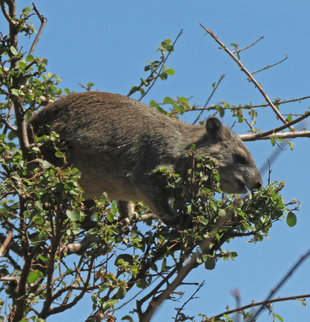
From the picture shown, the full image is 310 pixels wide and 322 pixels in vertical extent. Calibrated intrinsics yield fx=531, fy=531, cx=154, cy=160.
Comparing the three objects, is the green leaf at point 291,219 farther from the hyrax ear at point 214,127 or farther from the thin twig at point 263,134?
the hyrax ear at point 214,127

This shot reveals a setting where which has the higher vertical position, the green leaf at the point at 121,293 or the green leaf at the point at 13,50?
the green leaf at the point at 13,50

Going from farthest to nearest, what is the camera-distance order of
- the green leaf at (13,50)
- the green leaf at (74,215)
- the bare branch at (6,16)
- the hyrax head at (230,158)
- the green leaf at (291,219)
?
the hyrax head at (230,158) < the bare branch at (6,16) < the green leaf at (13,50) < the green leaf at (291,219) < the green leaf at (74,215)

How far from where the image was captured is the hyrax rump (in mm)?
5895

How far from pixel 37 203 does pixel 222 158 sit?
3001 mm

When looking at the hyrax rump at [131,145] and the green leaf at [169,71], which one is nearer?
the hyrax rump at [131,145]

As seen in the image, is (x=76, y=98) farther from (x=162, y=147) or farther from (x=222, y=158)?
(x=222, y=158)

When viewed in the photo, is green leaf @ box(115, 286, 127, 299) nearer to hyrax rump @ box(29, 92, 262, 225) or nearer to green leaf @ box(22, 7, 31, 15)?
hyrax rump @ box(29, 92, 262, 225)

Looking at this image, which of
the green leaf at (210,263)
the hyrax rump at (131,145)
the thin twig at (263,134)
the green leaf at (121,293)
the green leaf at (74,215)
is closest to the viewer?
the green leaf at (74,215)

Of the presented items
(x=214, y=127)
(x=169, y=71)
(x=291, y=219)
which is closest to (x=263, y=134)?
(x=214, y=127)

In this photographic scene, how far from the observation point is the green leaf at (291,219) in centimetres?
429

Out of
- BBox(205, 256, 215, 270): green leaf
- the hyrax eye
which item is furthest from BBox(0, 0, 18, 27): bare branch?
the hyrax eye

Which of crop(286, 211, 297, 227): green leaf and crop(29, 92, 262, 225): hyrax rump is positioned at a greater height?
crop(29, 92, 262, 225): hyrax rump

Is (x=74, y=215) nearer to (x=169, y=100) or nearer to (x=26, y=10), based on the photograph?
(x=26, y=10)

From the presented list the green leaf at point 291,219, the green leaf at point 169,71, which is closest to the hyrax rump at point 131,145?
the green leaf at point 169,71
